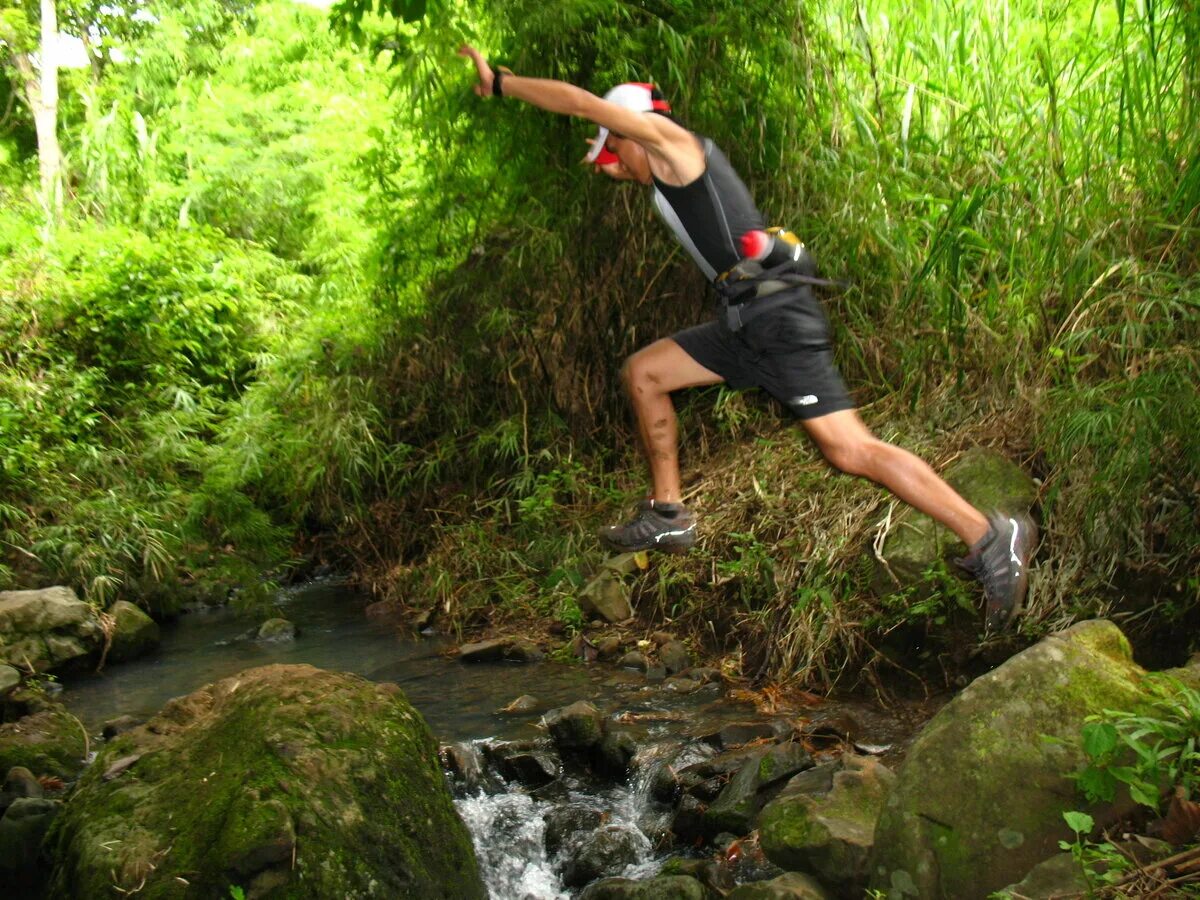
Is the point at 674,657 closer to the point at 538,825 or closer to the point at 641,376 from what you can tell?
the point at 538,825

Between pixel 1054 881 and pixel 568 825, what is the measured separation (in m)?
1.91

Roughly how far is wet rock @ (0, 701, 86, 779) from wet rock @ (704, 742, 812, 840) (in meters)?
2.60

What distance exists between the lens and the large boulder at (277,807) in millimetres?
2992

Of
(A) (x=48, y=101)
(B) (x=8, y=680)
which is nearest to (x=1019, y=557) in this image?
(B) (x=8, y=680)

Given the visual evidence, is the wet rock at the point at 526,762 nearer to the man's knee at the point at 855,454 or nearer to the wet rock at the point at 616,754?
the wet rock at the point at 616,754

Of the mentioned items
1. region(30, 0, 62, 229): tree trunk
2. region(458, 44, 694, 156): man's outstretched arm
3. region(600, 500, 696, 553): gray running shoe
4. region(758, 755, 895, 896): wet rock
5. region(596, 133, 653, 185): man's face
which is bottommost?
region(758, 755, 895, 896): wet rock

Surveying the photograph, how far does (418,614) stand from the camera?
6820 mm

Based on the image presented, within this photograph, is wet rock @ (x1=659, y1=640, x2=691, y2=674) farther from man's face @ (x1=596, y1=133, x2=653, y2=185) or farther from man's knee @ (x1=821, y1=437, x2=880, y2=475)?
man's face @ (x1=596, y1=133, x2=653, y2=185)

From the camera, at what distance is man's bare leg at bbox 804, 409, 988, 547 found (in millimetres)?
3680

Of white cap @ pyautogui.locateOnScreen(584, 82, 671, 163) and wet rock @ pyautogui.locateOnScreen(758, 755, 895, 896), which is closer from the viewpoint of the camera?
wet rock @ pyautogui.locateOnScreen(758, 755, 895, 896)

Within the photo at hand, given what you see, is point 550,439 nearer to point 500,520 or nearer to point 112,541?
point 500,520

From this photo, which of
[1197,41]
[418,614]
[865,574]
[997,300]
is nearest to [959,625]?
[865,574]

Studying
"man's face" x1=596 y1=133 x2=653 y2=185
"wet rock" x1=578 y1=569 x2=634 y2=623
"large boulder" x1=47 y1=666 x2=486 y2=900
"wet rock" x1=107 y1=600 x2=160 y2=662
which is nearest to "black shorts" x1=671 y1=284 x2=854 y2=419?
"man's face" x1=596 y1=133 x2=653 y2=185

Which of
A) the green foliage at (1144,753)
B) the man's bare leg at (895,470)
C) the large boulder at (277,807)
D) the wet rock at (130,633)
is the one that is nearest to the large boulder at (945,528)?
the man's bare leg at (895,470)
